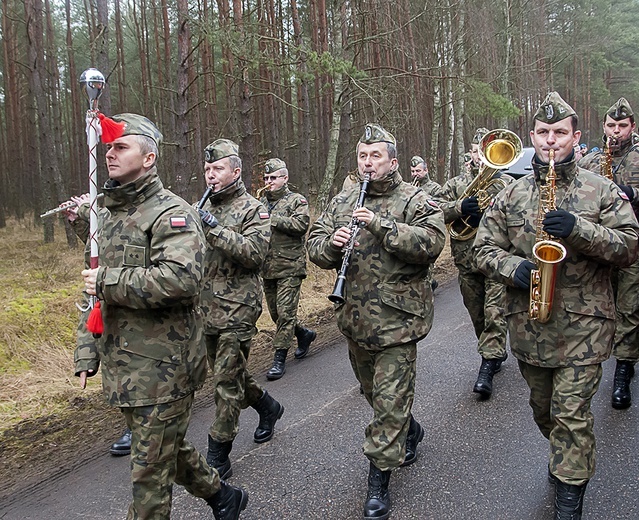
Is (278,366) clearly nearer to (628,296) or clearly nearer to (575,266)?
(628,296)

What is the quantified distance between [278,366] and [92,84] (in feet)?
13.4

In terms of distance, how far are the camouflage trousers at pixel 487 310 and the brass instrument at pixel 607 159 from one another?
1.39m

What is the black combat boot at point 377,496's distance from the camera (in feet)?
11.5

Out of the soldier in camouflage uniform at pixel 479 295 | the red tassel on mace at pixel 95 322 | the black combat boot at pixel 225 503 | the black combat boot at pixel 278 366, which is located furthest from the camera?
the black combat boot at pixel 278 366

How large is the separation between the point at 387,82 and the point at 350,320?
45.6 feet

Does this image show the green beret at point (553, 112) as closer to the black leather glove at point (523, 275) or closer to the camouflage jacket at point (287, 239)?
the black leather glove at point (523, 275)

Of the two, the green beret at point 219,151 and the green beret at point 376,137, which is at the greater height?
the green beret at point 376,137

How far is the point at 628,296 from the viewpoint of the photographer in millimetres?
5262

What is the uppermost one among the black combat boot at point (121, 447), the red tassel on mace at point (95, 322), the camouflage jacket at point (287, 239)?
the red tassel on mace at point (95, 322)

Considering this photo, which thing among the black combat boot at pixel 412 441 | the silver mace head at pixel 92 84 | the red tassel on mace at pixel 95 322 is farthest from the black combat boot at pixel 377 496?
the silver mace head at pixel 92 84

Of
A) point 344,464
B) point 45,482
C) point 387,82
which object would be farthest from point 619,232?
point 387,82

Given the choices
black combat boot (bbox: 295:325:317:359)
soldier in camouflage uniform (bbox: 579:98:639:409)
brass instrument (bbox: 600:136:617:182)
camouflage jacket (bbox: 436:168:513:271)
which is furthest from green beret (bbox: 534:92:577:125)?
black combat boot (bbox: 295:325:317:359)

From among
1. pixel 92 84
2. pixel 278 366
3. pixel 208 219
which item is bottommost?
pixel 278 366

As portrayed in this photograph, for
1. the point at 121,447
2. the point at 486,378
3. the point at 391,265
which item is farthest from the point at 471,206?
the point at 121,447
